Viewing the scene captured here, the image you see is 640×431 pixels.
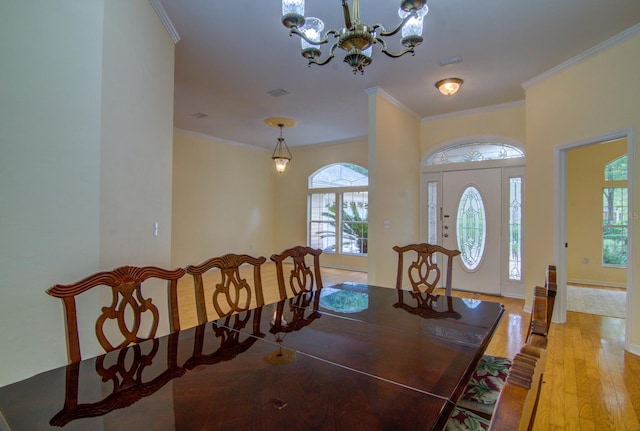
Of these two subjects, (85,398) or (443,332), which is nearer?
(85,398)

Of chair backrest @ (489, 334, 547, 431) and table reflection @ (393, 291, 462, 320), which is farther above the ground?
chair backrest @ (489, 334, 547, 431)

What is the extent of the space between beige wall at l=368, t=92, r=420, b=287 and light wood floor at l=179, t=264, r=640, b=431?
1.55 m

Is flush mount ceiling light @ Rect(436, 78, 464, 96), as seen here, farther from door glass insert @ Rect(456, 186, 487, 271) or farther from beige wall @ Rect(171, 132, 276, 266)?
beige wall @ Rect(171, 132, 276, 266)

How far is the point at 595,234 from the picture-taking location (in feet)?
19.0

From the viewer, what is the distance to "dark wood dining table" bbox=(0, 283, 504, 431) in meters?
0.81

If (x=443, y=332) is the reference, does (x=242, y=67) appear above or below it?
above

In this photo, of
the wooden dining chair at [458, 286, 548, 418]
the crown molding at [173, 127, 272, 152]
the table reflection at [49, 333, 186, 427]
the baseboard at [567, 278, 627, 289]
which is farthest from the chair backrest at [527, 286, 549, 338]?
the crown molding at [173, 127, 272, 152]

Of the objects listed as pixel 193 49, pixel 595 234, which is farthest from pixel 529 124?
pixel 193 49

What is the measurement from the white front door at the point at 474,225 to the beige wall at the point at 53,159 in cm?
466

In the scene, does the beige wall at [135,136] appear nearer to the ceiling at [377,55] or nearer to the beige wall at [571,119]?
the ceiling at [377,55]

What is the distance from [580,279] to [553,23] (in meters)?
4.98

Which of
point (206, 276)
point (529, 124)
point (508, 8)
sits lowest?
point (206, 276)

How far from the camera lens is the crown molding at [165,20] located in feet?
8.43

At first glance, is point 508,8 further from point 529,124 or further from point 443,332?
point 443,332
